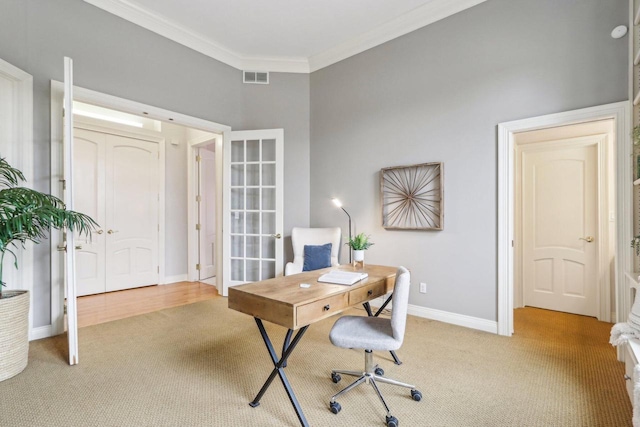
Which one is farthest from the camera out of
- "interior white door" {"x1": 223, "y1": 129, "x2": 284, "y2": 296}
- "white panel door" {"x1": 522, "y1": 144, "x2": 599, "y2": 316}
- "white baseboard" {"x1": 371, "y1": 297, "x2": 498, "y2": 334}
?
"interior white door" {"x1": 223, "y1": 129, "x2": 284, "y2": 296}

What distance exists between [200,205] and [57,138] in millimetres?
2667

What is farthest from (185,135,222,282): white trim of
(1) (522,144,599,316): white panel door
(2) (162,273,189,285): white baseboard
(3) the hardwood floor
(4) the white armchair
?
(1) (522,144,599,316): white panel door

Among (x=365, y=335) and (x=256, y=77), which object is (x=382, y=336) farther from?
(x=256, y=77)

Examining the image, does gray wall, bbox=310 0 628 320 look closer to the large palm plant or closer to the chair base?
the chair base

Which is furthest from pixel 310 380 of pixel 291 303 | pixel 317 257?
pixel 317 257

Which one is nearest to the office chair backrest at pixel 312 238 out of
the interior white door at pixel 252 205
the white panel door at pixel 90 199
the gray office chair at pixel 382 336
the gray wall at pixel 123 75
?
the interior white door at pixel 252 205

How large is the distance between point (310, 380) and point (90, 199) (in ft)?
13.9

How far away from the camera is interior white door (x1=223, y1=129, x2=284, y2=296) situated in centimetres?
→ 442

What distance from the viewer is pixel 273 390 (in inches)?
81.4

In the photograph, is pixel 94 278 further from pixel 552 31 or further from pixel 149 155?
pixel 552 31

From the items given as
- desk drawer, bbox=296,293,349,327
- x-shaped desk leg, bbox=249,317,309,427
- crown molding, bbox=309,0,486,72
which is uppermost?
crown molding, bbox=309,0,486,72

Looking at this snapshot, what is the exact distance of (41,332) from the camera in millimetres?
2920

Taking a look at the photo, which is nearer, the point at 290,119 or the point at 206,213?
the point at 290,119

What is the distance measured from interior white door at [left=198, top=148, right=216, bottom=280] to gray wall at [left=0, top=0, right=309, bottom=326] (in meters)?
1.39
